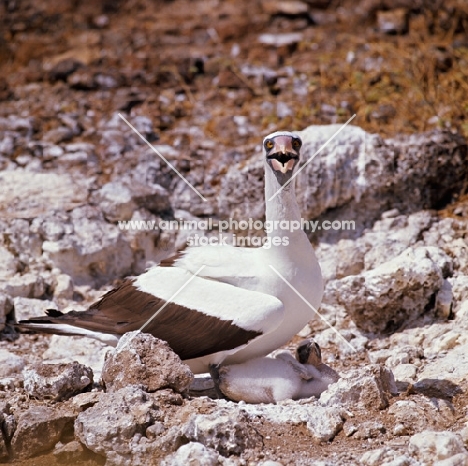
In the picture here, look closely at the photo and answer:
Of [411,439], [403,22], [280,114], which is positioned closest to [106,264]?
[280,114]

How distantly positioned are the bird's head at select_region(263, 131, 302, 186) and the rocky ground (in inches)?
48.7

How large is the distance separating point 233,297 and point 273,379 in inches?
22.8

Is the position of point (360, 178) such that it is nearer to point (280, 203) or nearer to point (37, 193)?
point (280, 203)

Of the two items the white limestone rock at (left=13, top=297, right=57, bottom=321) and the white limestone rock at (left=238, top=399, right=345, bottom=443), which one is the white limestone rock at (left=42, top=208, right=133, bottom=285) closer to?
the white limestone rock at (left=13, top=297, right=57, bottom=321)

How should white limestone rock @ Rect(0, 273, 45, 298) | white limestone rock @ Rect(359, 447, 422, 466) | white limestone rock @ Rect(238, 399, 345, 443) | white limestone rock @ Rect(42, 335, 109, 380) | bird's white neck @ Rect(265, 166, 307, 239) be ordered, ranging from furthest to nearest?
1. white limestone rock @ Rect(0, 273, 45, 298)
2. white limestone rock @ Rect(42, 335, 109, 380)
3. bird's white neck @ Rect(265, 166, 307, 239)
4. white limestone rock @ Rect(238, 399, 345, 443)
5. white limestone rock @ Rect(359, 447, 422, 466)

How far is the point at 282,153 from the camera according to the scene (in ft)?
19.1

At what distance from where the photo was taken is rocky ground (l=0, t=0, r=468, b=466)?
16.6 feet

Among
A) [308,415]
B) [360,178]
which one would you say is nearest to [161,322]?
[308,415]

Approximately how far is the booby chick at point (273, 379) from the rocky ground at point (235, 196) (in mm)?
171

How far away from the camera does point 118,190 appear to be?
28.4 feet

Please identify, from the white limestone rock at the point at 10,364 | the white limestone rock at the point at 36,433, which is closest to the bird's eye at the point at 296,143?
the white limestone rock at the point at 36,433

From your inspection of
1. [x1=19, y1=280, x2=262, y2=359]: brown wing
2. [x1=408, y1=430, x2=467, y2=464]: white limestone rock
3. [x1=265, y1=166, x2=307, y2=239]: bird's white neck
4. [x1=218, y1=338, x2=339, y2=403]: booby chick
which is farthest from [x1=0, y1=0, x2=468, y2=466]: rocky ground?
[x1=265, y1=166, x2=307, y2=239]: bird's white neck

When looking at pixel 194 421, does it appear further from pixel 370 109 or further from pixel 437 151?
pixel 370 109

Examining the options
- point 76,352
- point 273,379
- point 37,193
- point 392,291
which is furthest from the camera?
point 37,193
